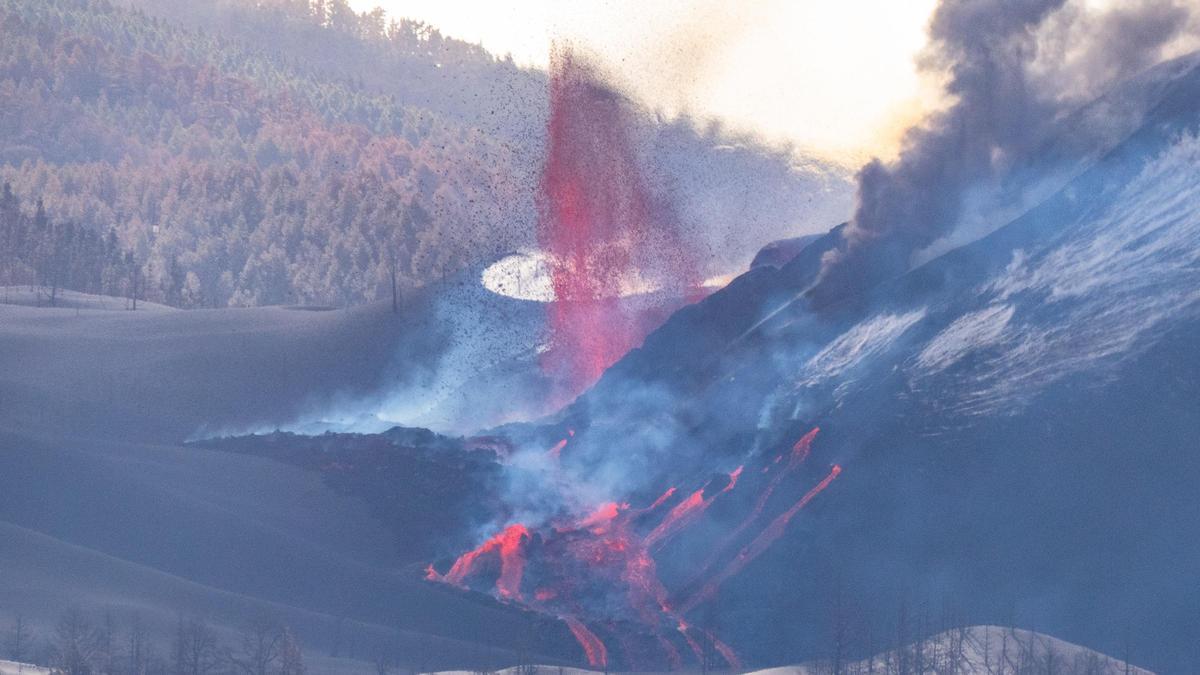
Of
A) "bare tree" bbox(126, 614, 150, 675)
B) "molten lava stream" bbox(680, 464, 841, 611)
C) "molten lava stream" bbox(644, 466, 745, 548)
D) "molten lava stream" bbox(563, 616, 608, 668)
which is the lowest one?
"bare tree" bbox(126, 614, 150, 675)

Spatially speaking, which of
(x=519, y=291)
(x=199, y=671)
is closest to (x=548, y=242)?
(x=519, y=291)

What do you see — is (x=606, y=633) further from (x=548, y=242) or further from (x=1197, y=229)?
(x=548, y=242)

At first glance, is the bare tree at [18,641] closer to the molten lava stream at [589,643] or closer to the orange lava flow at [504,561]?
the orange lava flow at [504,561]

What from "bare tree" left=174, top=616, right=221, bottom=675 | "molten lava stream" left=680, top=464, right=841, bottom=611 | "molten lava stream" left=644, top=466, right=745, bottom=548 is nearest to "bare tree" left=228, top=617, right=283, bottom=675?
"bare tree" left=174, top=616, right=221, bottom=675

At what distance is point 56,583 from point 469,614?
60.7 ft

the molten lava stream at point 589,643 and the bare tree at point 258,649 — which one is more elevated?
the molten lava stream at point 589,643

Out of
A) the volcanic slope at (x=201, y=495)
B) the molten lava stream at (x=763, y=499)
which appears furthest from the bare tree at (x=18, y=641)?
the molten lava stream at (x=763, y=499)

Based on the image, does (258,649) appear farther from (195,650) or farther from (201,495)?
(201,495)

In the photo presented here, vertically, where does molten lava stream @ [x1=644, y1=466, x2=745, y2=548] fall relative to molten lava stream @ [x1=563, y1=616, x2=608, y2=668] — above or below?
above

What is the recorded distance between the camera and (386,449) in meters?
115

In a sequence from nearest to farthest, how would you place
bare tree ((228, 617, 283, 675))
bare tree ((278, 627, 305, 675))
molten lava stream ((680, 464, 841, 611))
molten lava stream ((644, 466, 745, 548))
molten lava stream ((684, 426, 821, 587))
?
bare tree ((278, 627, 305, 675)) → bare tree ((228, 617, 283, 675)) → molten lava stream ((680, 464, 841, 611)) → molten lava stream ((684, 426, 821, 587)) → molten lava stream ((644, 466, 745, 548))

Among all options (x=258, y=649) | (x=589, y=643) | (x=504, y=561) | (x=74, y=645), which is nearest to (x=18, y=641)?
(x=74, y=645)

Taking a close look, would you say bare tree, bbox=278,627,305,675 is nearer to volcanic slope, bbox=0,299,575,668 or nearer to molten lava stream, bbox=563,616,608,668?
volcanic slope, bbox=0,299,575,668

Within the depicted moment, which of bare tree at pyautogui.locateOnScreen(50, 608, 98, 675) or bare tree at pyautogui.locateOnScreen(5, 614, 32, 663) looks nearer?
bare tree at pyautogui.locateOnScreen(50, 608, 98, 675)
